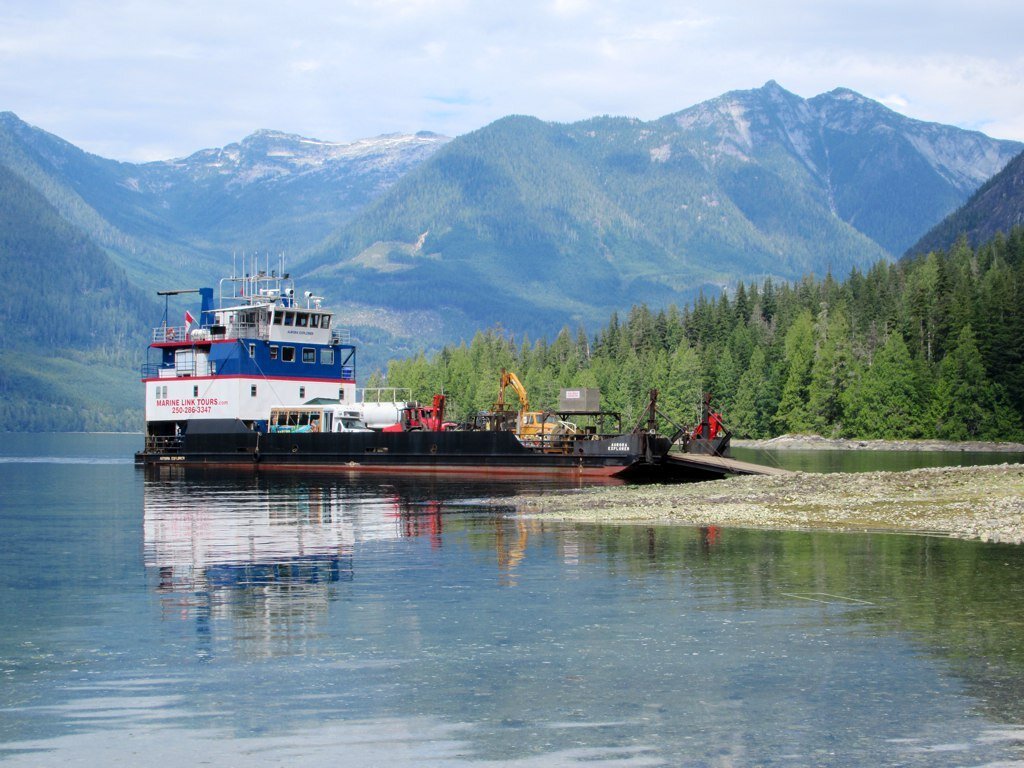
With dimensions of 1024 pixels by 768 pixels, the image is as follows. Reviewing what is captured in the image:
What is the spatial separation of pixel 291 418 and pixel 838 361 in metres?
92.3

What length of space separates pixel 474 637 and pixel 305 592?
5.70 metres

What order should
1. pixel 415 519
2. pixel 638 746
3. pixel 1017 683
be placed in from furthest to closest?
pixel 415 519, pixel 1017 683, pixel 638 746

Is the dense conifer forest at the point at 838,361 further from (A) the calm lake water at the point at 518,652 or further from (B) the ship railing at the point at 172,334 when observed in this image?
(A) the calm lake water at the point at 518,652

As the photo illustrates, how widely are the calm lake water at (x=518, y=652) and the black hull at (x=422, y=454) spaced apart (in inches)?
1171

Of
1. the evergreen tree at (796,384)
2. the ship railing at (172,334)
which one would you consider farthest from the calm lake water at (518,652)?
the evergreen tree at (796,384)

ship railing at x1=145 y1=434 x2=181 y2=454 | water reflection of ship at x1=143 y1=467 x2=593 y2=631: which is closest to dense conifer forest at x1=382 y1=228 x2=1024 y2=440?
ship railing at x1=145 y1=434 x2=181 y2=454

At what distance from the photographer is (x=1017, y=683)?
1678 centimetres

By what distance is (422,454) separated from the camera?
70812 mm

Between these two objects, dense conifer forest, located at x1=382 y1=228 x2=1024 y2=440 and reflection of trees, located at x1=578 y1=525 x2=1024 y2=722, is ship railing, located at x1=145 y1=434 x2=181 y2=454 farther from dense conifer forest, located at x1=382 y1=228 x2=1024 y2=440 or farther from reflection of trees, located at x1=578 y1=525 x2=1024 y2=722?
dense conifer forest, located at x1=382 y1=228 x2=1024 y2=440

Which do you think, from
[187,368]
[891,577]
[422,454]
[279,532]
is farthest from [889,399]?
[891,577]

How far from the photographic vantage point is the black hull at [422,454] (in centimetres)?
6334

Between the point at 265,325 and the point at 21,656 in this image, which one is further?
the point at 265,325

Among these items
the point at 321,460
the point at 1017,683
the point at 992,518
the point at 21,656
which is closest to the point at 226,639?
the point at 21,656

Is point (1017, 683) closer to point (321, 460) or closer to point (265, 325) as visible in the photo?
point (321, 460)
